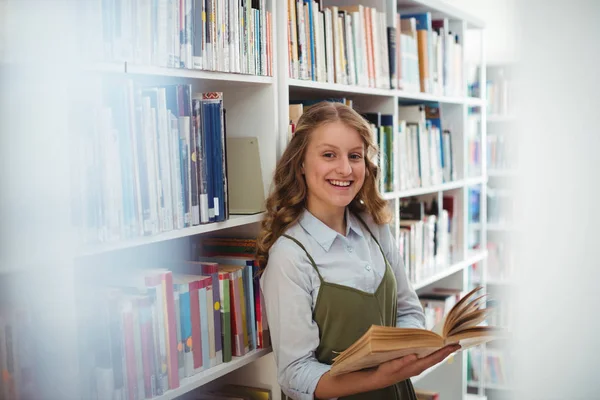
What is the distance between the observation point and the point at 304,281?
1400 millimetres

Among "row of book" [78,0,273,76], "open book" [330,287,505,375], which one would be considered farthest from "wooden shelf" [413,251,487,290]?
"row of book" [78,0,273,76]

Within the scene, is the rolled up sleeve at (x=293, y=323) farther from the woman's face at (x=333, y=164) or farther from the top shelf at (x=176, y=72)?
the top shelf at (x=176, y=72)

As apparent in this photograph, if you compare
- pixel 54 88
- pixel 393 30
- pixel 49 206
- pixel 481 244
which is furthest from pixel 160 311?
pixel 481 244

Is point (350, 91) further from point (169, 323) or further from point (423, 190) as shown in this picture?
point (169, 323)

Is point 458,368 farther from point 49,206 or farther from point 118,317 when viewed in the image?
point 49,206

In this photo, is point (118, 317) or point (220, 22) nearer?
point (118, 317)

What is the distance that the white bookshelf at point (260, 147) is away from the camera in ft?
3.29

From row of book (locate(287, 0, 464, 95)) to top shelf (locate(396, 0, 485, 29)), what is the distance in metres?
0.04

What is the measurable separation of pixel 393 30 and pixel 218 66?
0.96 m

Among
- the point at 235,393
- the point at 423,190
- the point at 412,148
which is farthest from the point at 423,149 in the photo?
the point at 235,393

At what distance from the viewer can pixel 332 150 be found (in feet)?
4.87

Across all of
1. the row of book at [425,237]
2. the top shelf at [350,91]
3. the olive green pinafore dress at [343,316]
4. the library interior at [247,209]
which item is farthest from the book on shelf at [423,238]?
the olive green pinafore dress at [343,316]

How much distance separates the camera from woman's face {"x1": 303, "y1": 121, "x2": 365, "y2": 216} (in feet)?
4.82

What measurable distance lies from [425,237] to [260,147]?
1.13 meters
